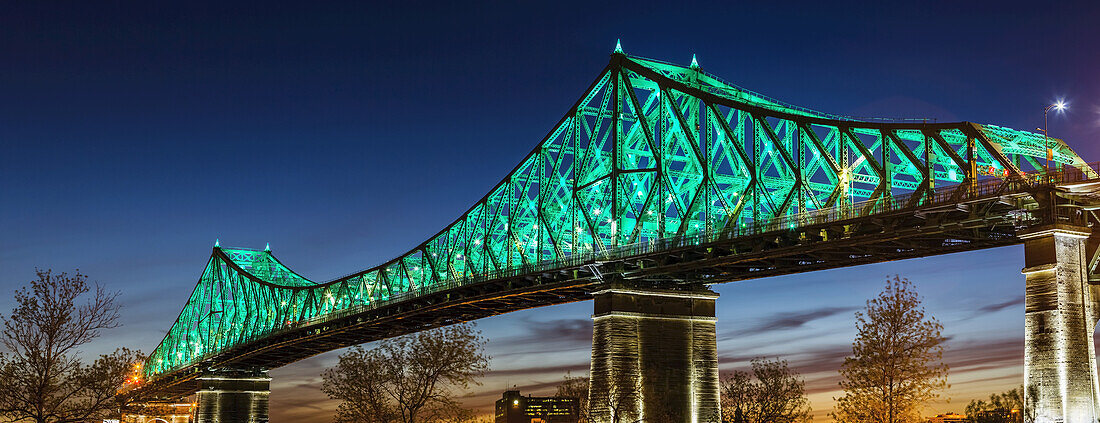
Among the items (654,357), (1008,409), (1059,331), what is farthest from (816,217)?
(1008,409)

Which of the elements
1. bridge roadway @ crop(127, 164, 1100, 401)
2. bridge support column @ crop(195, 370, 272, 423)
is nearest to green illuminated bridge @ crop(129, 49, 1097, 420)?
bridge roadway @ crop(127, 164, 1100, 401)

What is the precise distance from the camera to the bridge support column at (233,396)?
142375 millimetres

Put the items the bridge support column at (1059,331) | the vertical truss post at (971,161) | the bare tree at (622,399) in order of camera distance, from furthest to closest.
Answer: the bare tree at (622,399), the vertical truss post at (971,161), the bridge support column at (1059,331)

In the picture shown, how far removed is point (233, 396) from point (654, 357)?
278 feet

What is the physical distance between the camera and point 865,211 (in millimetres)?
61625

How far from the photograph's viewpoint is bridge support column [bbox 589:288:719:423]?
237 ft

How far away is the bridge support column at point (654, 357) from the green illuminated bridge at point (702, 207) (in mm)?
1286

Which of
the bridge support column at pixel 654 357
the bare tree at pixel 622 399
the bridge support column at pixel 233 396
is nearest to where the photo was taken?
the bare tree at pixel 622 399

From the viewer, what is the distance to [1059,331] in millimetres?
48125

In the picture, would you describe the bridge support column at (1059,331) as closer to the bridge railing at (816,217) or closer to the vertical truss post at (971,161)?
the bridge railing at (816,217)

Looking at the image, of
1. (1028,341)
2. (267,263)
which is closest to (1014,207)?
(1028,341)

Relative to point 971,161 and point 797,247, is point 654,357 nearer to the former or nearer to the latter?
point 797,247

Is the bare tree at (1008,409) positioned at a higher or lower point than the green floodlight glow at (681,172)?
lower

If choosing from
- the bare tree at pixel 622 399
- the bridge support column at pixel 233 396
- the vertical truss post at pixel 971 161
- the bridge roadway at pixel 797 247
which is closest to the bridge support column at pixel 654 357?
the bare tree at pixel 622 399
